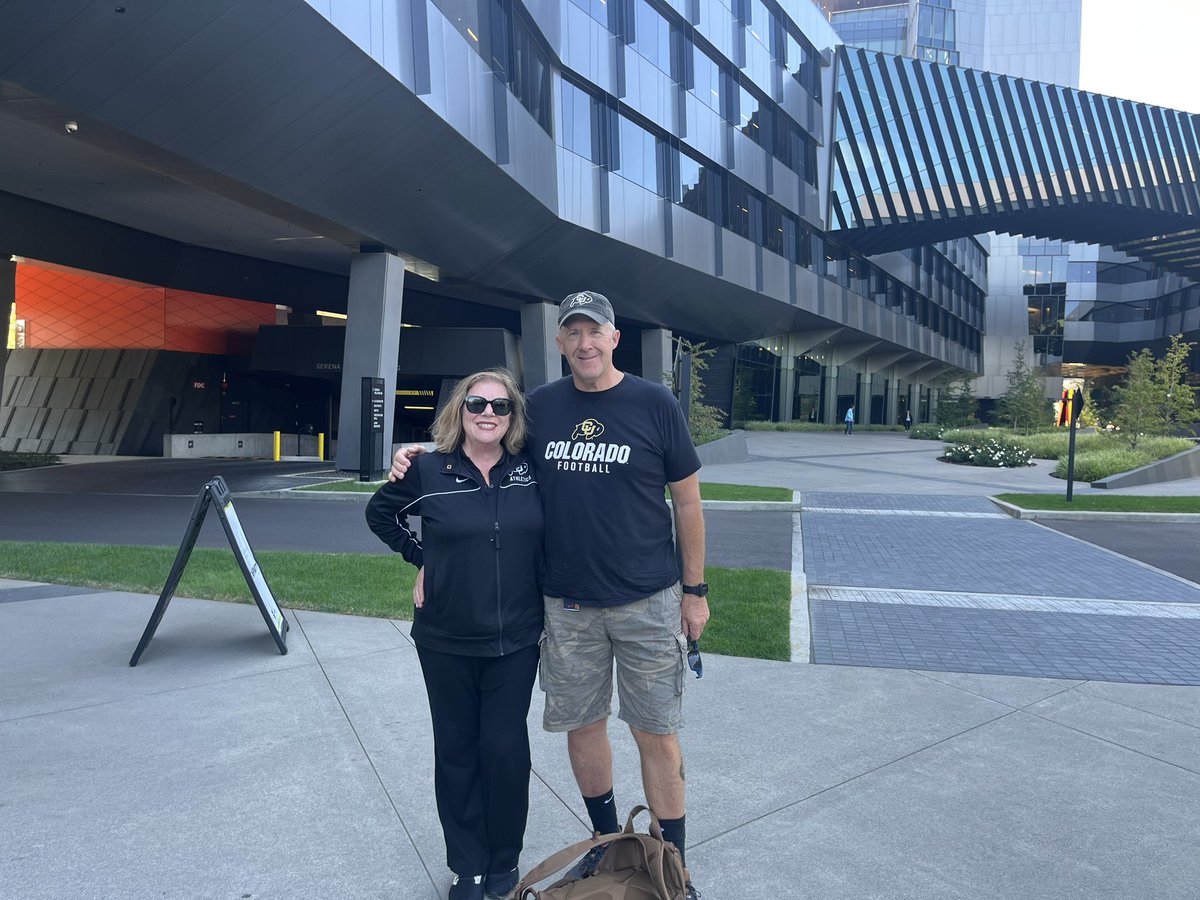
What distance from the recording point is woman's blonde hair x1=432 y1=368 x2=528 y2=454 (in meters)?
3.07

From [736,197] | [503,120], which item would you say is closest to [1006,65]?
[736,197]

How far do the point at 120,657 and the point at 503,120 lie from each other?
1685 cm

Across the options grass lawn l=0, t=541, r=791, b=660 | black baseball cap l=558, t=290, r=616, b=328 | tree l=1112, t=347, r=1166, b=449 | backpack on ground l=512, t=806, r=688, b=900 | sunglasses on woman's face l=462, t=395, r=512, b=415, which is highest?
tree l=1112, t=347, r=1166, b=449

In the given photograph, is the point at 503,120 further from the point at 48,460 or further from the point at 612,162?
the point at 48,460

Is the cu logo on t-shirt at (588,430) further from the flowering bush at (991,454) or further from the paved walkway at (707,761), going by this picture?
the flowering bush at (991,454)

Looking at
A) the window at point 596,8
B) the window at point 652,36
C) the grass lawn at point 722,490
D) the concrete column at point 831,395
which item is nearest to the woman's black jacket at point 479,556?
the grass lawn at point 722,490

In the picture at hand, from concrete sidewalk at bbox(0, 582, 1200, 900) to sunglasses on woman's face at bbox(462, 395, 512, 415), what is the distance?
1715mm

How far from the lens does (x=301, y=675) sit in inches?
210

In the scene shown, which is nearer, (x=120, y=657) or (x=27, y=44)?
(x=120, y=657)

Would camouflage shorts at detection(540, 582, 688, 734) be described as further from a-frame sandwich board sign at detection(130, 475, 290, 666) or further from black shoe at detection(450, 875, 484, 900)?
a-frame sandwich board sign at detection(130, 475, 290, 666)

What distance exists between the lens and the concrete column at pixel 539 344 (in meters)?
30.8

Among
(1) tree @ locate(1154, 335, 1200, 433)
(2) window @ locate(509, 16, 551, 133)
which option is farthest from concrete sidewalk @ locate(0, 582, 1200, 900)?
(1) tree @ locate(1154, 335, 1200, 433)

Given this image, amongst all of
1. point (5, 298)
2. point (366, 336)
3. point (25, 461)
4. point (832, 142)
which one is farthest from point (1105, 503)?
point (832, 142)

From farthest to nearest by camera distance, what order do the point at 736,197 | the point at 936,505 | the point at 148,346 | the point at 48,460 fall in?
1. the point at 736,197
2. the point at 148,346
3. the point at 48,460
4. the point at 936,505
